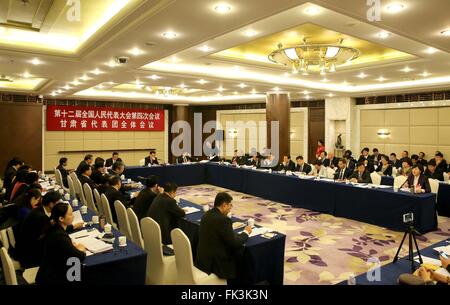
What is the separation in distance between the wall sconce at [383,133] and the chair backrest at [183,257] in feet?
34.3

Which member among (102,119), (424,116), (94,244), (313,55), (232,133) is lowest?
(94,244)

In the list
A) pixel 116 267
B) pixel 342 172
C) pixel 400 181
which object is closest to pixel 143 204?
pixel 116 267

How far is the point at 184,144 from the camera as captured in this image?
1686 centimetres

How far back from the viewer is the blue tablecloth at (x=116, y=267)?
291cm

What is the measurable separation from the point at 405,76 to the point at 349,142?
432 centimetres

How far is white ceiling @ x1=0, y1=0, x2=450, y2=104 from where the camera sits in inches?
145

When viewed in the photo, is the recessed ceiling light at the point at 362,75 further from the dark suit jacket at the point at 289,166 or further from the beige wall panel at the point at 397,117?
the beige wall panel at the point at 397,117

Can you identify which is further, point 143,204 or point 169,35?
point 143,204

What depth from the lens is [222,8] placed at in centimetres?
362

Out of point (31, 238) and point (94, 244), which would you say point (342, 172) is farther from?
point (31, 238)

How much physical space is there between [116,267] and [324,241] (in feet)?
11.9

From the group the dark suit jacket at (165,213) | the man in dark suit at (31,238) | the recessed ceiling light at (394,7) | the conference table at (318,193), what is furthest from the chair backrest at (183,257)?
the conference table at (318,193)

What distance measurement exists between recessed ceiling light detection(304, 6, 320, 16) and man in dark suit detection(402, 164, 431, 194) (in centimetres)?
371

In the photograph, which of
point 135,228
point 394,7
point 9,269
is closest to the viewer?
point 9,269
